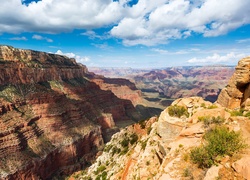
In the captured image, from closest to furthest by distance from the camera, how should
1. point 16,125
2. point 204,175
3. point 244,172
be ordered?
point 244,172, point 204,175, point 16,125

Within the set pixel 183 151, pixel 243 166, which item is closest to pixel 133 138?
pixel 183 151

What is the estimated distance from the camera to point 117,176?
37.1m

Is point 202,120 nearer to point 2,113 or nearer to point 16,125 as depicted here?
point 16,125

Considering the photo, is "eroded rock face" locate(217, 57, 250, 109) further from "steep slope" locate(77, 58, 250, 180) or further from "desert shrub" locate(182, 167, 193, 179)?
"desert shrub" locate(182, 167, 193, 179)

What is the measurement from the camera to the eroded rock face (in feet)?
108

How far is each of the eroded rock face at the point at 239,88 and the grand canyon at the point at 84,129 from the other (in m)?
0.13

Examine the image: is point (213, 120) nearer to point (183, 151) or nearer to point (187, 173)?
point (183, 151)

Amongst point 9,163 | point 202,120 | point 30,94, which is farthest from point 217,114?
point 30,94

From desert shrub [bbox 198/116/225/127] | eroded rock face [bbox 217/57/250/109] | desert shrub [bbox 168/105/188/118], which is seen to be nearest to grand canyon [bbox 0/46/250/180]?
eroded rock face [bbox 217/57/250/109]

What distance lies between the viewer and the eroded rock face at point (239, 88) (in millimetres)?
32844

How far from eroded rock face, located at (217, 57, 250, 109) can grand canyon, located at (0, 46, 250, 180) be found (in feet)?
0.44

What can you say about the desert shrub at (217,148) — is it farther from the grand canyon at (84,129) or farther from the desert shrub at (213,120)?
the desert shrub at (213,120)

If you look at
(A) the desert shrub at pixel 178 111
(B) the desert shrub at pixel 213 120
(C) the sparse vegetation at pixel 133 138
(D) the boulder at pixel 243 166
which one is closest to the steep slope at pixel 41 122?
(C) the sparse vegetation at pixel 133 138

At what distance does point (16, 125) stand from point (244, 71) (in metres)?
75.2
